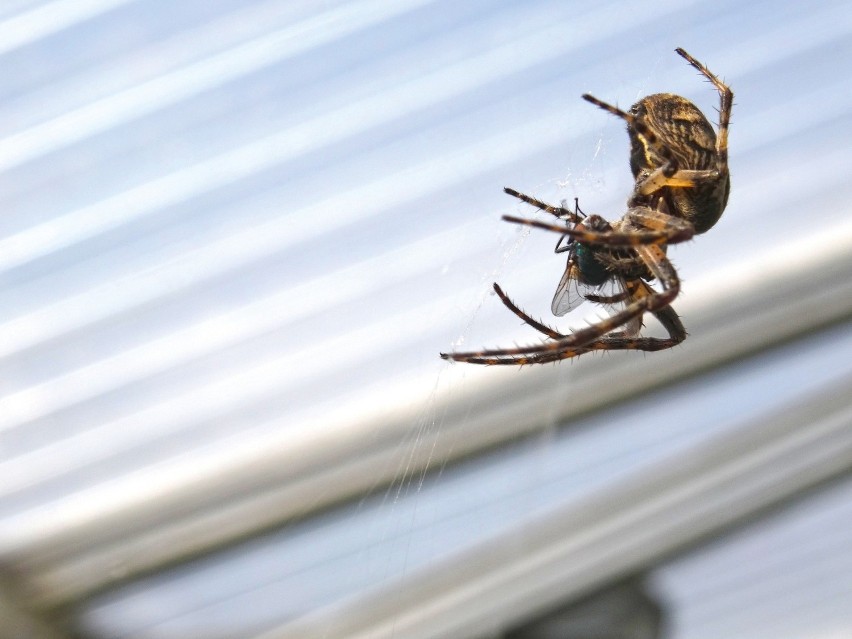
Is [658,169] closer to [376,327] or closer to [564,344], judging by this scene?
[564,344]

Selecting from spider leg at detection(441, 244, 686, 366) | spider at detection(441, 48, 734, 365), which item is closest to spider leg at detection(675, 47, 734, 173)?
spider at detection(441, 48, 734, 365)

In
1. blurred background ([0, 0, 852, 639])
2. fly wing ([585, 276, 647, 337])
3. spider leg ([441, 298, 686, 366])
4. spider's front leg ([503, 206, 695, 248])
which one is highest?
blurred background ([0, 0, 852, 639])

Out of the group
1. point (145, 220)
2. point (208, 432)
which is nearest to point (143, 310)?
point (145, 220)

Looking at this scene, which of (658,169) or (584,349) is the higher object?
(658,169)

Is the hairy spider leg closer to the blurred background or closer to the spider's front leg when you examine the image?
the spider's front leg

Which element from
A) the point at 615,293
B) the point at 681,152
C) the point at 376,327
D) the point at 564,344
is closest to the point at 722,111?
the point at 681,152

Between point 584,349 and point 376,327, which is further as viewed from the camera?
point 376,327
